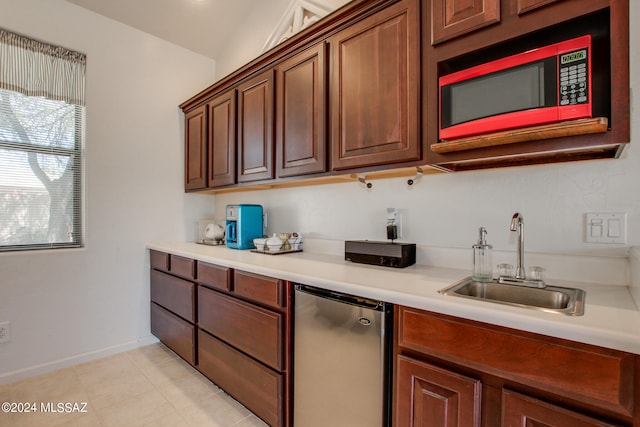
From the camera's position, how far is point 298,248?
89.7 inches

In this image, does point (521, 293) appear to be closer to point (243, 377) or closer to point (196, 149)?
point (243, 377)

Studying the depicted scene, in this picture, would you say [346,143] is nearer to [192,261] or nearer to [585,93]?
[585,93]

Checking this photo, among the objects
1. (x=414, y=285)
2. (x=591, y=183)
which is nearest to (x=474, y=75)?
(x=591, y=183)

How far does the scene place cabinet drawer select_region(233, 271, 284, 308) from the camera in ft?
4.94

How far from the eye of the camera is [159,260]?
8.50 feet

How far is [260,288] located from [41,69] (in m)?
2.32

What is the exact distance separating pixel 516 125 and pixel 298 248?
1575 mm

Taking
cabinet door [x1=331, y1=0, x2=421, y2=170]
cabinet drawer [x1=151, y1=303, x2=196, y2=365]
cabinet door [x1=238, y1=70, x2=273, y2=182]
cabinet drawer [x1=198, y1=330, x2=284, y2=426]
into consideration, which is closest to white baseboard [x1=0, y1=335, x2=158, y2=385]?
cabinet drawer [x1=151, y1=303, x2=196, y2=365]

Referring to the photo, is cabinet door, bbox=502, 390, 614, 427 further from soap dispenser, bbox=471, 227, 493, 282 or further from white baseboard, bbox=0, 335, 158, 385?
white baseboard, bbox=0, 335, 158, 385

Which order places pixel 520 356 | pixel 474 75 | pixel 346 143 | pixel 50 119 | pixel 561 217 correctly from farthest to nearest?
pixel 50 119 < pixel 346 143 < pixel 561 217 < pixel 474 75 < pixel 520 356

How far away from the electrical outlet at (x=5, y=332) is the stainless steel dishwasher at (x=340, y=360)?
2128mm

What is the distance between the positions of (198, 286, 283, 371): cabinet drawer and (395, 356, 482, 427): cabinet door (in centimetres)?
63

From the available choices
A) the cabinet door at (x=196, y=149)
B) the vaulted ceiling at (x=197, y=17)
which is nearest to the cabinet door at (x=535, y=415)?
the cabinet door at (x=196, y=149)

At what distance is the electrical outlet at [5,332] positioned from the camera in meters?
Answer: 2.11
